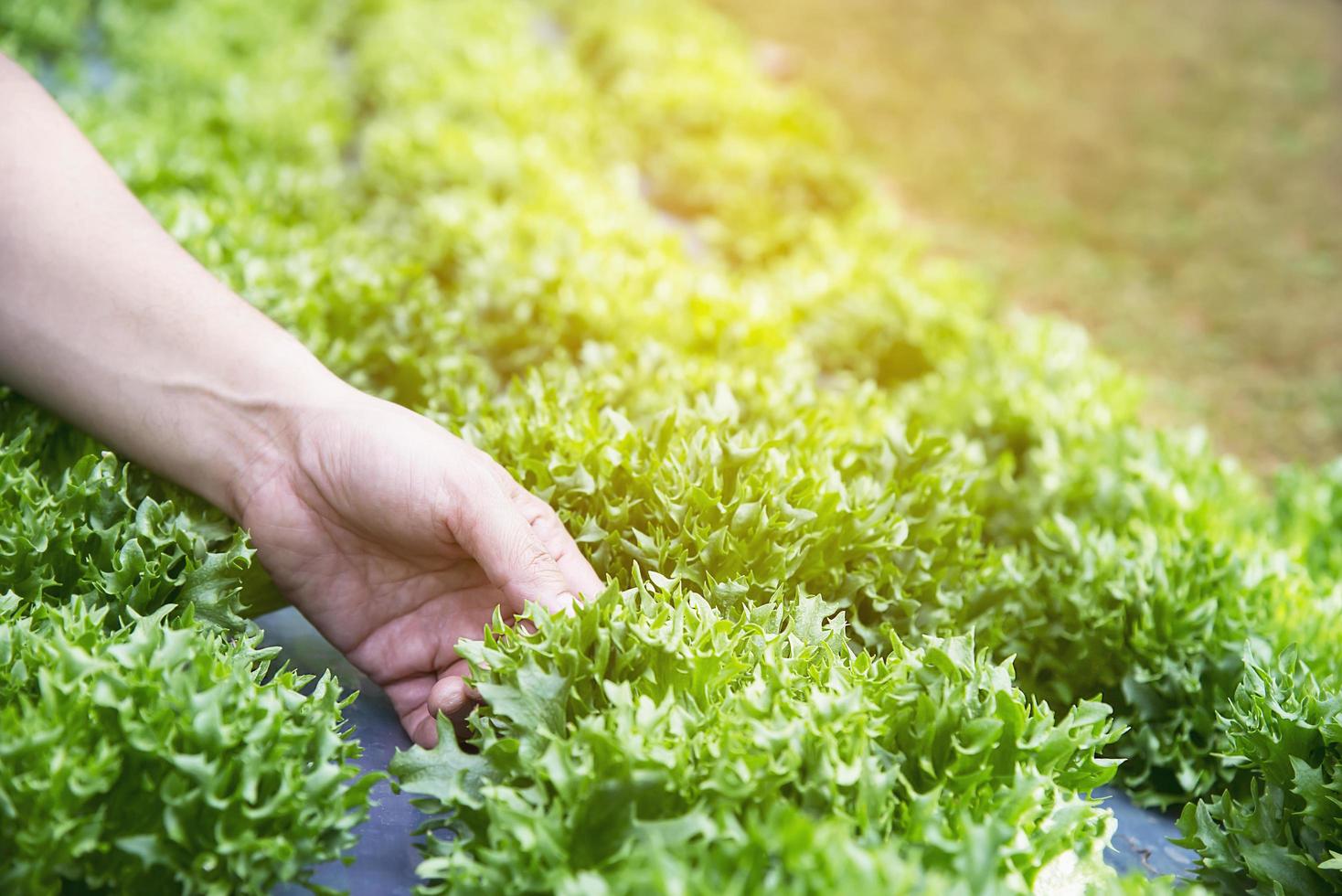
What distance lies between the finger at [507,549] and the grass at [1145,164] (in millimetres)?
5977

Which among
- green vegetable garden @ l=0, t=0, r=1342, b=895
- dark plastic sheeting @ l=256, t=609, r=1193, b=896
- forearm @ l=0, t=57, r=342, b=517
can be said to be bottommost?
dark plastic sheeting @ l=256, t=609, r=1193, b=896

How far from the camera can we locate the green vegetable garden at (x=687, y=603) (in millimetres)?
1701

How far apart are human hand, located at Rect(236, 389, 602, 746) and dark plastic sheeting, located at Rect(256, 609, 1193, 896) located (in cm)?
5

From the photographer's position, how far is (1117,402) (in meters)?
4.59

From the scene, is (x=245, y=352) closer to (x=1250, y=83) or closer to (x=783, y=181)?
(x=783, y=181)

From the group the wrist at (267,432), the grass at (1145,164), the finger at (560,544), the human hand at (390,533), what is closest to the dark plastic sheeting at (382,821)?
the human hand at (390,533)

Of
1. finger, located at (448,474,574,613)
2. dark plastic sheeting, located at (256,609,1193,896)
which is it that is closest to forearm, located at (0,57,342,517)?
dark plastic sheeting, located at (256,609,1193,896)

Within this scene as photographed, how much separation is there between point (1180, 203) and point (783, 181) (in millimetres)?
6870

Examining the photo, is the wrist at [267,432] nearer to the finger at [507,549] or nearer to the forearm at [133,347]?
the forearm at [133,347]

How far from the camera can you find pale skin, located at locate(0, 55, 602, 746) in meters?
2.39

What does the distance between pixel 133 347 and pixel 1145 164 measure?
13.3 metres

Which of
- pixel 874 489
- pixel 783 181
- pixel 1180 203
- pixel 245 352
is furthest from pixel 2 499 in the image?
pixel 1180 203

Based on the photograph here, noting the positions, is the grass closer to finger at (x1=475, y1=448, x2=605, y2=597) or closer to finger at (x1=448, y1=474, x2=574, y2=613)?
finger at (x1=475, y1=448, x2=605, y2=597)

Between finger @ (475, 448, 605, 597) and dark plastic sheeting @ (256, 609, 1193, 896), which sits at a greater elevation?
finger @ (475, 448, 605, 597)
